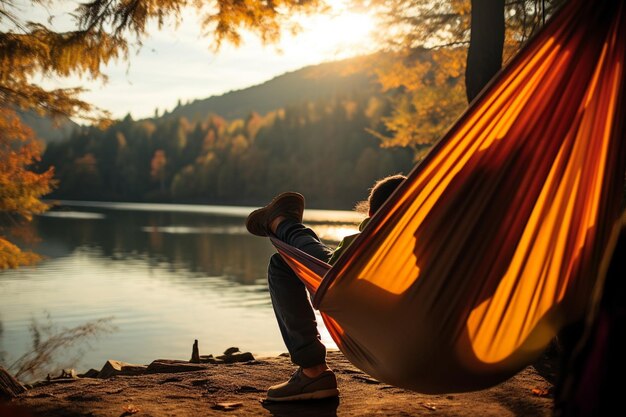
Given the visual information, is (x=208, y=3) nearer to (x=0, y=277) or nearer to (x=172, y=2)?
(x=172, y=2)

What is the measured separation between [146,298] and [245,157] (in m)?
51.5

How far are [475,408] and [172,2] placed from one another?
3.74 m

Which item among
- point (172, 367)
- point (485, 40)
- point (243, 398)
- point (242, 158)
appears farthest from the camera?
point (242, 158)

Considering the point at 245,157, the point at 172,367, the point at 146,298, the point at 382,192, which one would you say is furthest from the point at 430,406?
the point at 245,157

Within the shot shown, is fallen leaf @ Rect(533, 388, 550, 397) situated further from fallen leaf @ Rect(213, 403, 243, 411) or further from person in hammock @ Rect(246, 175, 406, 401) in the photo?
fallen leaf @ Rect(213, 403, 243, 411)

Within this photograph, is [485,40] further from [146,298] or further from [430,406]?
[146,298]

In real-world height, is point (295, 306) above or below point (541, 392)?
above

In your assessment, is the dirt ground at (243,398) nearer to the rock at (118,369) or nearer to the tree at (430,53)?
the rock at (118,369)

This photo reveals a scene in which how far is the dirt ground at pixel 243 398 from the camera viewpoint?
8.00ft

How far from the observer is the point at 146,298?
12789 mm

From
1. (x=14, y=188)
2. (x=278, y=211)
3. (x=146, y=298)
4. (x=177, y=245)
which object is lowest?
(x=177, y=245)

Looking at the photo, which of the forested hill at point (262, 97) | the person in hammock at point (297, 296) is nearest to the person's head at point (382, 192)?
the person in hammock at point (297, 296)

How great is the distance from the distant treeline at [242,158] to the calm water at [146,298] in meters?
27.6

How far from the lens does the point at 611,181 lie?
61.6 inches
